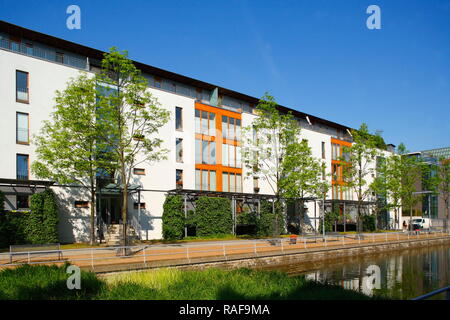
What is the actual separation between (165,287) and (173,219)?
59.2 ft

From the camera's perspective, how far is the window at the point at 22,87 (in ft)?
82.4

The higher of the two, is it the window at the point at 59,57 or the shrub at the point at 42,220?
the window at the point at 59,57

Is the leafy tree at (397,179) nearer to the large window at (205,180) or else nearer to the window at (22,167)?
the large window at (205,180)

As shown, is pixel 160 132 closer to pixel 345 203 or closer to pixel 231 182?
pixel 231 182

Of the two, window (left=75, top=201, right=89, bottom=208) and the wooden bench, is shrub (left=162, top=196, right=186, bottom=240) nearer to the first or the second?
window (left=75, top=201, right=89, bottom=208)

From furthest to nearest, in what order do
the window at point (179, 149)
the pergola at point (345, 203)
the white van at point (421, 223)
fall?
the white van at point (421, 223), the pergola at point (345, 203), the window at point (179, 149)

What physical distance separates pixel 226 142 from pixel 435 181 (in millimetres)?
30238

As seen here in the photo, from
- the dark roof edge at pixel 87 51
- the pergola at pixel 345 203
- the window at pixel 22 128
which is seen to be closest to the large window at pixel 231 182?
the dark roof edge at pixel 87 51

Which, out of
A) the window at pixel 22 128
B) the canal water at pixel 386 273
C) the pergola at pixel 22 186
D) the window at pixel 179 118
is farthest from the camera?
the window at pixel 179 118

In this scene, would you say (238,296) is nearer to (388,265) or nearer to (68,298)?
(68,298)

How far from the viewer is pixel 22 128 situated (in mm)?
24969

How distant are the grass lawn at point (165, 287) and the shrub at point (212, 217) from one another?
17643 millimetres

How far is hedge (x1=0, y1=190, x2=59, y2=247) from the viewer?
2200 centimetres
